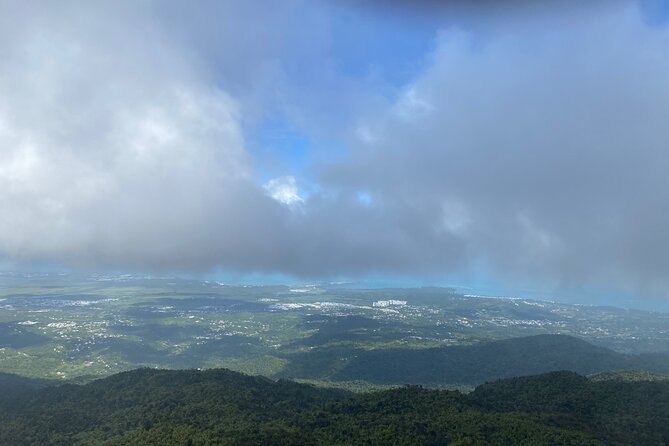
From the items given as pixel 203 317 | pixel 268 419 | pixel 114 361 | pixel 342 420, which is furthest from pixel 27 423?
pixel 203 317

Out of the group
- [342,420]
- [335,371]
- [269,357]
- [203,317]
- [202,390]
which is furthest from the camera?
[203,317]

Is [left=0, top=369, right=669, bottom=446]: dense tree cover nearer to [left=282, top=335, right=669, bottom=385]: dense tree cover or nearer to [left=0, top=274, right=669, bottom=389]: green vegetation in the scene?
[left=0, top=274, right=669, bottom=389]: green vegetation

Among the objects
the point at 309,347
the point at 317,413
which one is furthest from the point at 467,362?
the point at 317,413

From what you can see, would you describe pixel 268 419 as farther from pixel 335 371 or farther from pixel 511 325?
pixel 511 325

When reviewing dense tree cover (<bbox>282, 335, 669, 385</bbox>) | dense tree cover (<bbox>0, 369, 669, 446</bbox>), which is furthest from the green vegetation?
dense tree cover (<bbox>0, 369, 669, 446</bbox>)

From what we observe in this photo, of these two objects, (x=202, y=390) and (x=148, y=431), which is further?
(x=202, y=390)

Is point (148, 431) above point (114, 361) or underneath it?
above

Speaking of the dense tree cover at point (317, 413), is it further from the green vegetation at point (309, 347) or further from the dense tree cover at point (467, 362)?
the dense tree cover at point (467, 362)
